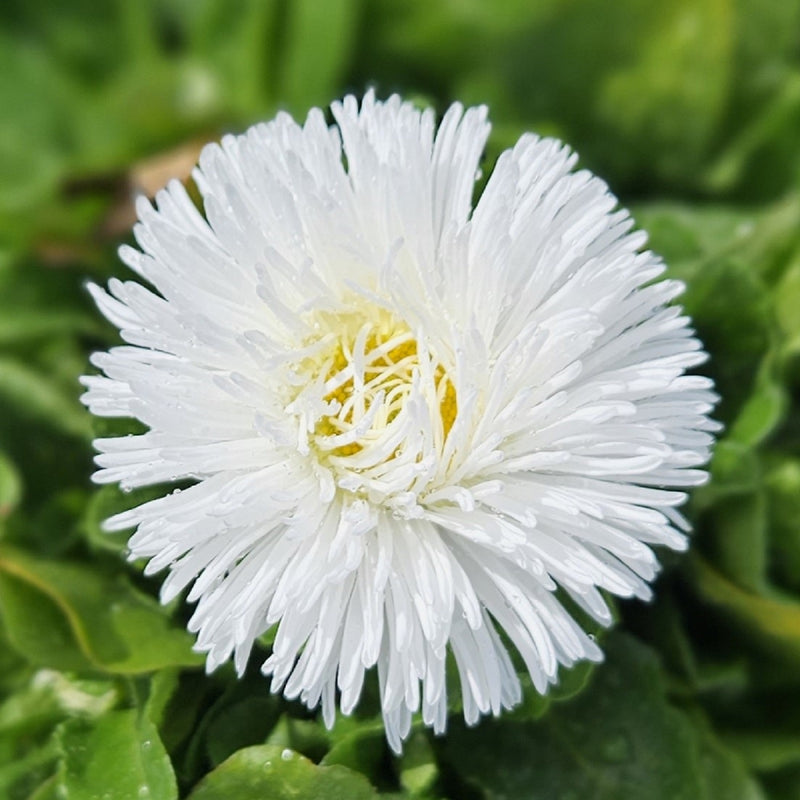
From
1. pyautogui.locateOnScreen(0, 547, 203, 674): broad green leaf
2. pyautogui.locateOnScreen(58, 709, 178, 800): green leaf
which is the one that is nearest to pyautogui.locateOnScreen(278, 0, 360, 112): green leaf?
pyautogui.locateOnScreen(0, 547, 203, 674): broad green leaf

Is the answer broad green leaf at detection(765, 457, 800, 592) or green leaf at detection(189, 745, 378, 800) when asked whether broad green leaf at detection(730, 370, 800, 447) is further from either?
green leaf at detection(189, 745, 378, 800)

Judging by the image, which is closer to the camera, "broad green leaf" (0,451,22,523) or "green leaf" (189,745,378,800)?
"green leaf" (189,745,378,800)

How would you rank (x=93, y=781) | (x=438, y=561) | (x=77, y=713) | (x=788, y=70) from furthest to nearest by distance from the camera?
(x=788, y=70)
(x=77, y=713)
(x=93, y=781)
(x=438, y=561)

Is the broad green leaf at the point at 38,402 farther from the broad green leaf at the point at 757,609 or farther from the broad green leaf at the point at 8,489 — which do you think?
the broad green leaf at the point at 757,609

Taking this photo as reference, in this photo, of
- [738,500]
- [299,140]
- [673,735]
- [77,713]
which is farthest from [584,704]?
[299,140]

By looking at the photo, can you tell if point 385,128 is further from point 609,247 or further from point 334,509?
point 334,509

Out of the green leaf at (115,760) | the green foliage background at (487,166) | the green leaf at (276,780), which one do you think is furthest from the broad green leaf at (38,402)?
the green leaf at (276,780)
